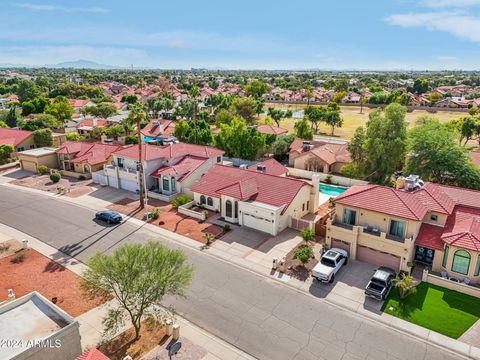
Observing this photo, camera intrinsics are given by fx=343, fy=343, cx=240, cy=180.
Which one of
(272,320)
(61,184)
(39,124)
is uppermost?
(39,124)

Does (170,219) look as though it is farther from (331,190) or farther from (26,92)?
(26,92)

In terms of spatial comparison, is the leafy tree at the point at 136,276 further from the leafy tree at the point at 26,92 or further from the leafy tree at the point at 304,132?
the leafy tree at the point at 26,92

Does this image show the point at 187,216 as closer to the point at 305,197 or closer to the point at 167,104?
the point at 305,197

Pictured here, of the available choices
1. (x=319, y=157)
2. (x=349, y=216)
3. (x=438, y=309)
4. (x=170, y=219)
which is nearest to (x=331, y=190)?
(x=319, y=157)

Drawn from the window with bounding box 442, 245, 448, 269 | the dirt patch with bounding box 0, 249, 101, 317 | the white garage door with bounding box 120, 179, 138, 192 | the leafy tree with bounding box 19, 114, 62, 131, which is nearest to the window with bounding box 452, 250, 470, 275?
the window with bounding box 442, 245, 448, 269

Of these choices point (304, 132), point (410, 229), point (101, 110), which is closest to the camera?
point (410, 229)

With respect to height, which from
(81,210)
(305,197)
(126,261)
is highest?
(126,261)

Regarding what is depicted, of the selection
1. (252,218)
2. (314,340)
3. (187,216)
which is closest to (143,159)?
(187,216)
